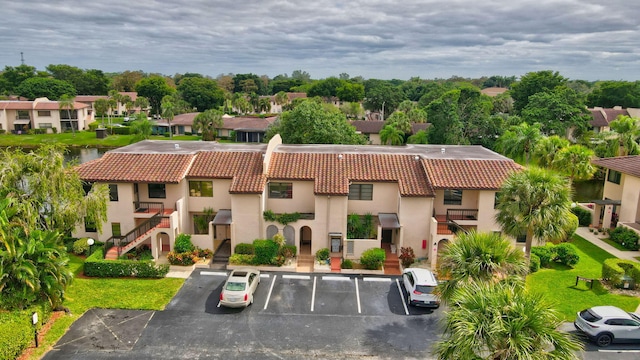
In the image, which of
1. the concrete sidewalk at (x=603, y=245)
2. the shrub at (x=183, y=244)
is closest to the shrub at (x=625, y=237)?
the concrete sidewalk at (x=603, y=245)

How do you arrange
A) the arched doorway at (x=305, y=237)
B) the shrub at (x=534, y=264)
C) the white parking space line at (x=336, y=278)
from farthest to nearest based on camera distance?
the arched doorway at (x=305, y=237), the shrub at (x=534, y=264), the white parking space line at (x=336, y=278)

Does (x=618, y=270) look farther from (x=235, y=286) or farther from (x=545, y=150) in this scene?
(x=235, y=286)

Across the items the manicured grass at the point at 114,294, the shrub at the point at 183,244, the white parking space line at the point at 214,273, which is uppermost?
the shrub at the point at 183,244

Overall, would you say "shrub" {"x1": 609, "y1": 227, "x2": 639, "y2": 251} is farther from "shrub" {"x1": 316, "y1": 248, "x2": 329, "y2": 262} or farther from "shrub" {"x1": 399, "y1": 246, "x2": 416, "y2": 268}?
"shrub" {"x1": 316, "y1": 248, "x2": 329, "y2": 262}

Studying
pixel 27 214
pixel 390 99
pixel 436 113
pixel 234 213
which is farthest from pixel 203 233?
pixel 390 99

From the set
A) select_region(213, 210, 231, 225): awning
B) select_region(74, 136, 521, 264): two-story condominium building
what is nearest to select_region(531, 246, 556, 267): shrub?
select_region(74, 136, 521, 264): two-story condominium building

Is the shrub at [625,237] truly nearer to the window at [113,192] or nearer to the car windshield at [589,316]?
the car windshield at [589,316]

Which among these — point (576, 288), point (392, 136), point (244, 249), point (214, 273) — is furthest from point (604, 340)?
point (392, 136)
